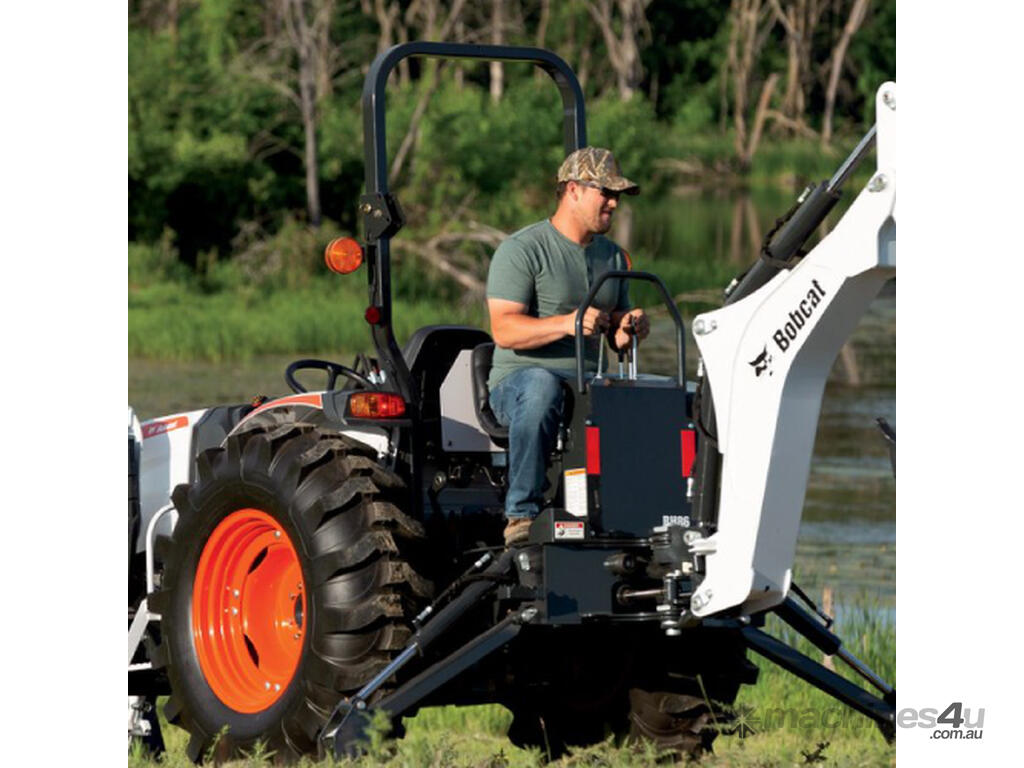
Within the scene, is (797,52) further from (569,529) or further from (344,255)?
(569,529)

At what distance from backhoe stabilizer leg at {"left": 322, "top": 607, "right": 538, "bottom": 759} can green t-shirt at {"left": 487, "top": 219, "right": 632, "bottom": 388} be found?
0.75m

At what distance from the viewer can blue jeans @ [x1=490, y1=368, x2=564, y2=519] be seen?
271 inches

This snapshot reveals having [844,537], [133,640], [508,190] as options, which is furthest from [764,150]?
[133,640]

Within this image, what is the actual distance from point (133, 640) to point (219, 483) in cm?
80

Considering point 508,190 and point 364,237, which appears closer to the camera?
point 364,237

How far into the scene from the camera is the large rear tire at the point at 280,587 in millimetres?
7004

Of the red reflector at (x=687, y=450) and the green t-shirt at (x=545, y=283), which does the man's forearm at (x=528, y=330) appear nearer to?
the green t-shirt at (x=545, y=283)

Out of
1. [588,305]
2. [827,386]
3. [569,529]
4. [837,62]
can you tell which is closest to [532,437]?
[569,529]

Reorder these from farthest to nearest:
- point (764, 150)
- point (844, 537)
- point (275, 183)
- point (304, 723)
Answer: point (764, 150) < point (275, 183) < point (844, 537) < point (304, 723)

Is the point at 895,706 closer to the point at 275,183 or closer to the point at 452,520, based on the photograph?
the point at 452,520

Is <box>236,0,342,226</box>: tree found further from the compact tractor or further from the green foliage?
the compact tractor

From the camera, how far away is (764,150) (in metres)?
35.9

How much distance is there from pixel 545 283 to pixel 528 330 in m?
0.20

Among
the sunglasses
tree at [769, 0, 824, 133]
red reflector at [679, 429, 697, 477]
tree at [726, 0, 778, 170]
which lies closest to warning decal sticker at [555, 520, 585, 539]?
red reflector at [679, 429, 697, 477]
